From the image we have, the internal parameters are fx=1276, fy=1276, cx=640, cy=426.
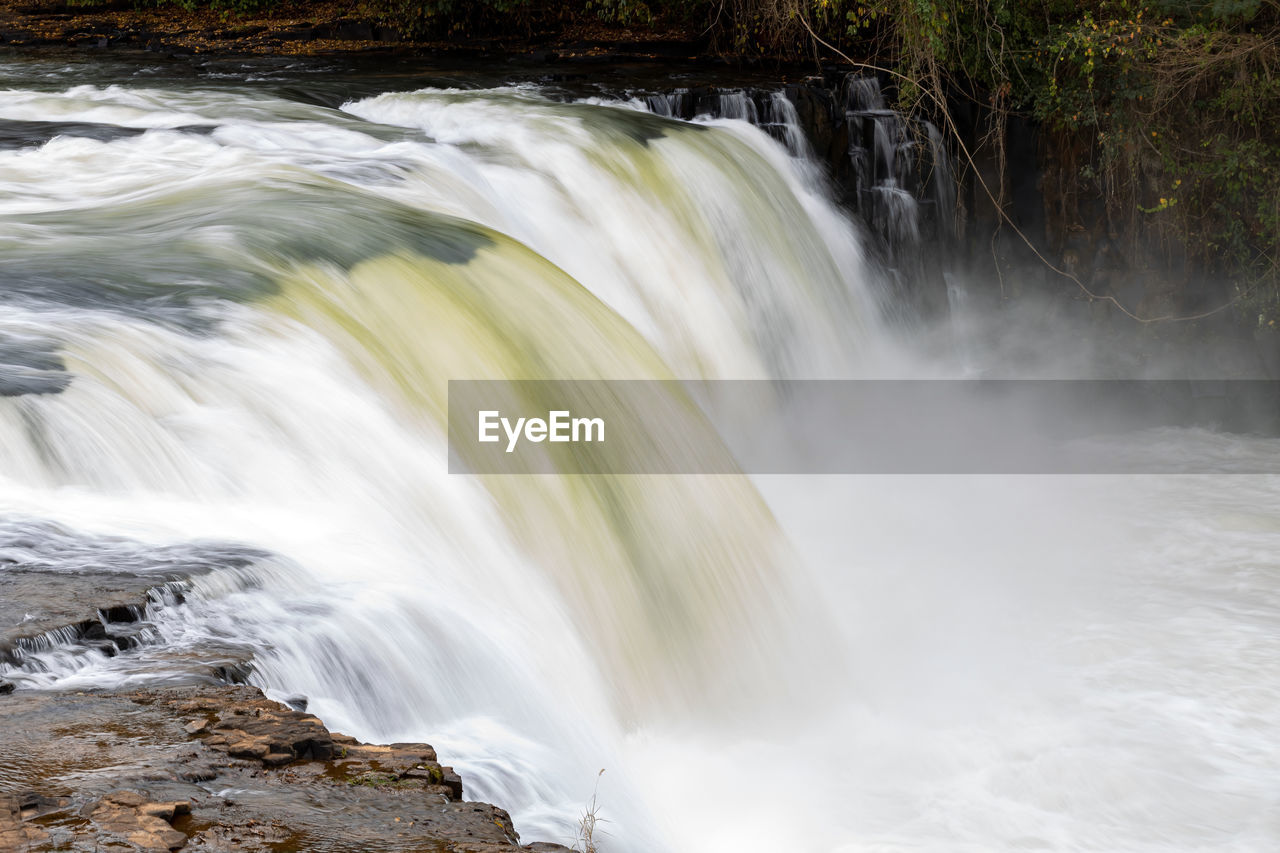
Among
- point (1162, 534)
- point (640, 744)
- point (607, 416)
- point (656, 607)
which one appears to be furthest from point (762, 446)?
point (640, 744)

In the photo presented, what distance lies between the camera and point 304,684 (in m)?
2.95

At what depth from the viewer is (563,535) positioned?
4.64 metres

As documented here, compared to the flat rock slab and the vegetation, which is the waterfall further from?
the vegetation

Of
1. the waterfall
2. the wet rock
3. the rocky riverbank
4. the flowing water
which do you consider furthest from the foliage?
the wet rock

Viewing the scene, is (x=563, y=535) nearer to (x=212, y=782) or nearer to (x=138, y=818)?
(x=212, y=782)

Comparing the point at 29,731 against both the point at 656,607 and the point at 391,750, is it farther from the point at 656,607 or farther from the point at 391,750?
the point at 656,607

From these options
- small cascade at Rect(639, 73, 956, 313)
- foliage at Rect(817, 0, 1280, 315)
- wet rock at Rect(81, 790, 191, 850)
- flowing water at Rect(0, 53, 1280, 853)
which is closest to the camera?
wet rock at Rect(81, 790, 191, 850)

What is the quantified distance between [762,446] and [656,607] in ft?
11.6

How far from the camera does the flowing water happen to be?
11.3 ft

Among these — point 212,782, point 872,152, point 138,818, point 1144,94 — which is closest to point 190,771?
point 212,782

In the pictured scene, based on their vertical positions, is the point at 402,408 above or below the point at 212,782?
above

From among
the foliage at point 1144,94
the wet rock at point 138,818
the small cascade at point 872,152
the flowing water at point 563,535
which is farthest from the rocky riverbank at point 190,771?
the foliage at point 1144,94

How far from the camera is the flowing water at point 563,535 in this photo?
3.46m

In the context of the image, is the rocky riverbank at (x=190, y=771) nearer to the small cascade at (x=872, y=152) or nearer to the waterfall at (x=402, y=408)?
the waterfall at (x=402, y=408)
